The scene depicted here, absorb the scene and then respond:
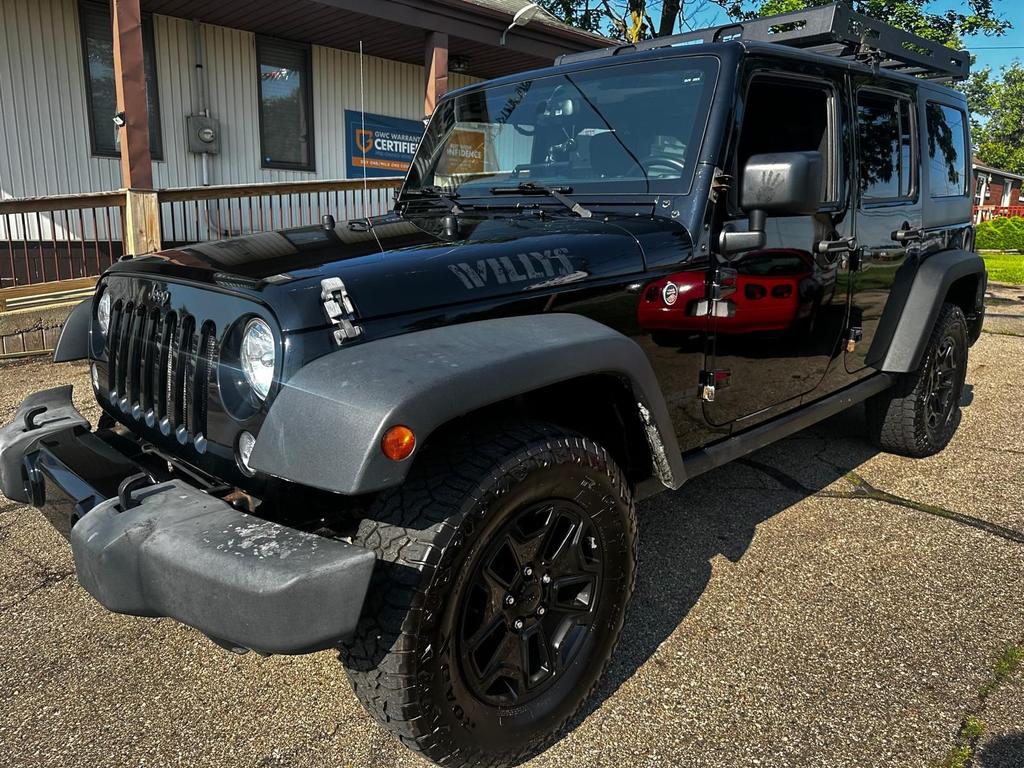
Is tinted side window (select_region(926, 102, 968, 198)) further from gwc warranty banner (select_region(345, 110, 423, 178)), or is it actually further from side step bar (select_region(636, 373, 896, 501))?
gwc warranty banner (select_region(345, 110, 423, 178))

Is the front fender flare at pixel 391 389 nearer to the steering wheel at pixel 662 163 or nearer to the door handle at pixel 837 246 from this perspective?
the steering wheel at pixel 662 163

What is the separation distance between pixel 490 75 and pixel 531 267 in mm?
11431

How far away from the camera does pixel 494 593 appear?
1.96 meters

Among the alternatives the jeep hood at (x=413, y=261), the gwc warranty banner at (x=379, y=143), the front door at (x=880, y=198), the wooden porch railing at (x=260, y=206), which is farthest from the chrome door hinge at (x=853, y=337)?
the gwc warranty banner at (x=379, y=143)

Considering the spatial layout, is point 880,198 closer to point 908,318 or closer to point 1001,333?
point 908,318

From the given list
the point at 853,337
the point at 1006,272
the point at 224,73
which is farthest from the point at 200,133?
the point at 1006,272

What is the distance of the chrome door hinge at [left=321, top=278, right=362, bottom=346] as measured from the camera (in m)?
1.84

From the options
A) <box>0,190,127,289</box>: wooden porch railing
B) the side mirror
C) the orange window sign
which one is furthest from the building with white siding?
the side mirror

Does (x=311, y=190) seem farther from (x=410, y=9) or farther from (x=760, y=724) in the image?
(x=760, y=724)

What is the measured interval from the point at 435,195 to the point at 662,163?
1079mm

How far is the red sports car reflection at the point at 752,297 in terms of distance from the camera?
8.16 ft

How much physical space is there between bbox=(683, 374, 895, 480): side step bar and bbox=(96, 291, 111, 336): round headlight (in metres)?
2.04

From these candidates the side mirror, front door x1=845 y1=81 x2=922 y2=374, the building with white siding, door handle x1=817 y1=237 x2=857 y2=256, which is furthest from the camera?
the building with white siding

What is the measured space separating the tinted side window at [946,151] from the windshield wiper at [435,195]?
2552 millimetres
